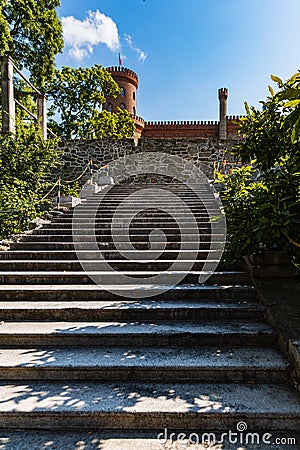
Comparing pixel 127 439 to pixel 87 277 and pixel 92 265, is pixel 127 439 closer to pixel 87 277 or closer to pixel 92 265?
pixel 87 277

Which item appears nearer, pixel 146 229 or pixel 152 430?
pixel 152 430

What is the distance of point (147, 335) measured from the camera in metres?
2.33

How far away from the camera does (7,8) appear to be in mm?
11953

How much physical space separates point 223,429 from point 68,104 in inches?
755

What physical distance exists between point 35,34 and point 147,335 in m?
14.2

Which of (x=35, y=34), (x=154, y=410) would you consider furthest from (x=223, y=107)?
(x=154, y=410)

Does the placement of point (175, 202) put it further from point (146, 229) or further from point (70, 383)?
point (70, 383)

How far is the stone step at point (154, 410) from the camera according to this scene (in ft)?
5.55

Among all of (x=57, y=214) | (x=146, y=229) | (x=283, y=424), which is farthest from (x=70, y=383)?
(x=57, y=214)

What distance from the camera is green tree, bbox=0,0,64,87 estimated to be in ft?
40.0

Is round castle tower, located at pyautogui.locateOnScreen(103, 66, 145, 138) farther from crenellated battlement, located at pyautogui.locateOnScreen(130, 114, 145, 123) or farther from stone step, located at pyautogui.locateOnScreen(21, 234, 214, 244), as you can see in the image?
stone step, located at pyautogui.locateOnScreen(21, 234, 214, 244)

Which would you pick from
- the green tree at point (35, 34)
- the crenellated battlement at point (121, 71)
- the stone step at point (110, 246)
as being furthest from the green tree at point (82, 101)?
the stone step at point (110, 246)

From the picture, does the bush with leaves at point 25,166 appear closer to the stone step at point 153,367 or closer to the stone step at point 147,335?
the stone step at point 147,335

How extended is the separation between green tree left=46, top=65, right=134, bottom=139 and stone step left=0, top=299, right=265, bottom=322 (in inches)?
629
